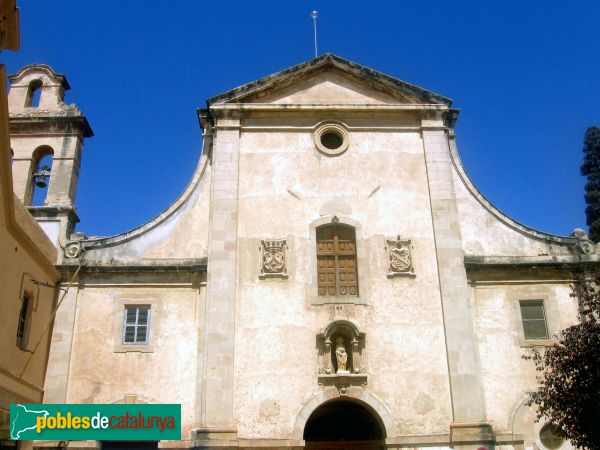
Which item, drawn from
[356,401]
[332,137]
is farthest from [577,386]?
[332,137]

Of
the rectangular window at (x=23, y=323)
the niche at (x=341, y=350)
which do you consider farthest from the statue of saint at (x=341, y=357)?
the rectangular window at (x=23, y=323)

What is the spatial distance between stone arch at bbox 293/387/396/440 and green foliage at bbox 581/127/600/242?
18605 mm

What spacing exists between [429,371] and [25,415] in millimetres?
9133

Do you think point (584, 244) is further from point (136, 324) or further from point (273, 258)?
point (136, 324)

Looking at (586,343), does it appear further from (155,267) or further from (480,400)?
(155,267)

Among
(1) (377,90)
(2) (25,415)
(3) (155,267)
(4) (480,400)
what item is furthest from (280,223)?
(2) (25,415)

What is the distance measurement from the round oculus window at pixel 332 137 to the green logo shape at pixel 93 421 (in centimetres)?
844

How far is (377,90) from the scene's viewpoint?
1970 centimetres

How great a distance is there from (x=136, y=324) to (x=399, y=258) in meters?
6.92

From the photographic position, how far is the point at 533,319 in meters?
17.1

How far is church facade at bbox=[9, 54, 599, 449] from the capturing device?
16.1 metres

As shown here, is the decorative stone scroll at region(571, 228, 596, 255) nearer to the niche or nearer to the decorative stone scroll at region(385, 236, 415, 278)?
the decorative stone scroll at region(385, 236, 415, 278)

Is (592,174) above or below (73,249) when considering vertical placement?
above

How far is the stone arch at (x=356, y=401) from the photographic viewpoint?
15.8 metres
